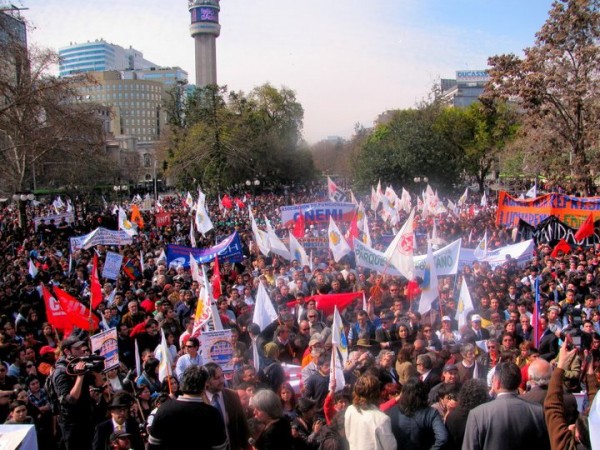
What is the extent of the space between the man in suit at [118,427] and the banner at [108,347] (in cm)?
167

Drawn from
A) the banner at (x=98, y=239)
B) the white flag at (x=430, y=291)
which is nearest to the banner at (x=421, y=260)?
the white flag at (x=430, y=291)

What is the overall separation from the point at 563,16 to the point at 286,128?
48.5m

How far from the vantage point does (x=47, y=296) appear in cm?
974

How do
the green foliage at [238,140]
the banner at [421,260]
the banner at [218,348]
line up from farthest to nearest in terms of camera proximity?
the green foliage at [238,140] < the banner at [421,260] < the banner at [218,348]

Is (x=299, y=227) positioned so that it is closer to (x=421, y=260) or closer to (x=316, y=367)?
(x=421, y=260)

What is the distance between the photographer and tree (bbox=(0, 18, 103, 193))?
22859 mm

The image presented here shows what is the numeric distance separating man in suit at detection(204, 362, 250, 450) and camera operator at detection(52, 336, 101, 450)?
1042 mm

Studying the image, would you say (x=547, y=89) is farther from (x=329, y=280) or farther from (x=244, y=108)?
(x=244, y=108)

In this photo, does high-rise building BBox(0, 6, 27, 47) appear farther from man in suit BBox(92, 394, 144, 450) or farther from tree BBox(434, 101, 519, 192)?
tree BBox(434, 101, 519, 192)

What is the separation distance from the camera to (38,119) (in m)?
29.6

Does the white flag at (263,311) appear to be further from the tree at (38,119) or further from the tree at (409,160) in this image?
the tree at (409,160)

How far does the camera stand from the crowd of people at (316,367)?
14.4ft

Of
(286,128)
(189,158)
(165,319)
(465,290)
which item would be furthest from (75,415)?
(286,128)

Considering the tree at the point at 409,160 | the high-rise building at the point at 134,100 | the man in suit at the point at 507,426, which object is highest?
the high-rise building at the point at 134,100
